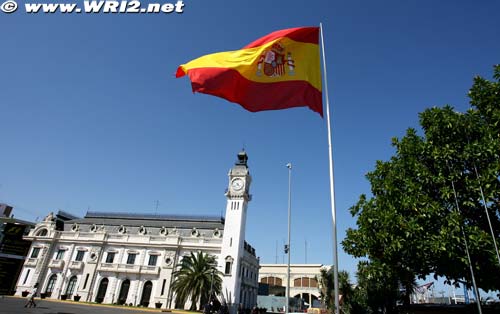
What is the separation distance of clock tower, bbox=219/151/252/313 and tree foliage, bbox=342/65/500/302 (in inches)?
1254

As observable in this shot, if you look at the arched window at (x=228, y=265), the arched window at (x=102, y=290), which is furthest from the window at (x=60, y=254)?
the arched window at (x=228, y=265)

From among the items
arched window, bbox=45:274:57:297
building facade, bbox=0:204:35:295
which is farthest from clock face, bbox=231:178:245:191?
building facade, bbox=0:204:35:295

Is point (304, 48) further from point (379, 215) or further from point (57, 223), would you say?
point (57, 223)

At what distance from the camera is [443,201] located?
16.6 m

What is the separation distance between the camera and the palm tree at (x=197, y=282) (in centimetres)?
4138

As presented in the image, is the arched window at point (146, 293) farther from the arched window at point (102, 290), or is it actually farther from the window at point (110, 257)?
the window at point (110, 257)

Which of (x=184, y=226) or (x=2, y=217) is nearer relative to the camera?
(x=184, y=226)

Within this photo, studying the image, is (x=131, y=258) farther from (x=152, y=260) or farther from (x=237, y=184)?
(x=237, y=184)

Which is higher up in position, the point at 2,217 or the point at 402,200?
the point at 2,217

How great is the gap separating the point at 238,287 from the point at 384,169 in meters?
35.9

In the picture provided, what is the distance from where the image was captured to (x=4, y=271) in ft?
183

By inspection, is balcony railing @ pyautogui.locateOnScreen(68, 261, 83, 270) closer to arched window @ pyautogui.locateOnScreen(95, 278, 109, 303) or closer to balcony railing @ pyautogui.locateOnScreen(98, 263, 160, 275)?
balcony railing @ pyautogui.locateOnScreen(98, 263, 160, 275)

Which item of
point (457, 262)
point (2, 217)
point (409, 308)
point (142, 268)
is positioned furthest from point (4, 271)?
point (457, 262)

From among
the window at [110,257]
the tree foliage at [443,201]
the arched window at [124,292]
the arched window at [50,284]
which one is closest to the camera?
the tree foliage at [443,201]
